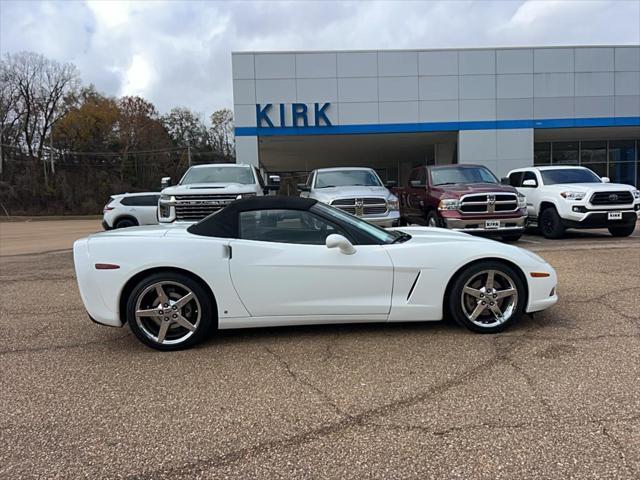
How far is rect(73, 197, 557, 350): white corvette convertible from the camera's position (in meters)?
4.27

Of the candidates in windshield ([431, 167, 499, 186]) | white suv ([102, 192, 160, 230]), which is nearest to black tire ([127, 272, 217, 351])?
windshield ([431, 167, 499, 186])

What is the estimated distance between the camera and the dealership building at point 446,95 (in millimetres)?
22297

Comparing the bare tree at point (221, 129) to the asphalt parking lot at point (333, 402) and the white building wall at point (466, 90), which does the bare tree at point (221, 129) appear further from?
the asphalt parking lot at point (333, 402)

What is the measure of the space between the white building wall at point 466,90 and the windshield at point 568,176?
1106 cm

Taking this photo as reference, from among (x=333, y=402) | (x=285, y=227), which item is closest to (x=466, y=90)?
(x=285, y=227)

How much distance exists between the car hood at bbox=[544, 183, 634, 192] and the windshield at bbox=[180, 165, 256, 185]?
7.10m

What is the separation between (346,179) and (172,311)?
807cm

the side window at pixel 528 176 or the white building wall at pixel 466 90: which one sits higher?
the white building wall at pixel 466 90

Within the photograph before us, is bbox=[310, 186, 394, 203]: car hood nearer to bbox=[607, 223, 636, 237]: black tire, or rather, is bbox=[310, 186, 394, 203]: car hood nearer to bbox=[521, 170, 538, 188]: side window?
bbox=[521, 170, 538, 188]: side window

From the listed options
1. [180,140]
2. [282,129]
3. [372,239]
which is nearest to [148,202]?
[282,129]

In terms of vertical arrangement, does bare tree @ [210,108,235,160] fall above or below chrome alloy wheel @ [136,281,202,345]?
above

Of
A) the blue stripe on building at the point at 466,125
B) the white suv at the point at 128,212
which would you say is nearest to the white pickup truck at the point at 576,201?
the blue stripe on building at the point at 466,125

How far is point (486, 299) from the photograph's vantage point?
4477 millimetres

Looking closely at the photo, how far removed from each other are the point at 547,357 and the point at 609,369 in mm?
433
